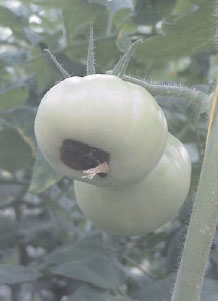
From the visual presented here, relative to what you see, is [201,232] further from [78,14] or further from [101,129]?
[78,14]

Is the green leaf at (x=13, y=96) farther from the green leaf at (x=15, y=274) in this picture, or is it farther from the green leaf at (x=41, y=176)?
the green leaf at (x=15, y=274)

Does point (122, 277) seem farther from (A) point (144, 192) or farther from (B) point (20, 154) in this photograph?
(B) point (20, 154)

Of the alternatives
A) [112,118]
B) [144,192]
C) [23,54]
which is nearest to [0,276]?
[144,192]

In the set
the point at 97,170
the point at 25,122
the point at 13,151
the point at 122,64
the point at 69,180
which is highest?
the point at 122,64

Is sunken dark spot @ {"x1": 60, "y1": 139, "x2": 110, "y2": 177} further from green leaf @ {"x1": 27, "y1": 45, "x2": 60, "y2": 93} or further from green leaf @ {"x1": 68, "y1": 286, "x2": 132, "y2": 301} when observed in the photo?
green leaf @ {"x1": 27, "y1": 45, "x2": 60, "y2": 93}

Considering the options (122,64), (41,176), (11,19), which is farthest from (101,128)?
(11,19)

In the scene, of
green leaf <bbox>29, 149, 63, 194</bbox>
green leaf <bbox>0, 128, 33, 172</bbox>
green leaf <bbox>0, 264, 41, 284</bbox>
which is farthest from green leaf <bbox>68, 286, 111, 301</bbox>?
green leaf <bbox>0, 128, 33, 172</bbox>
